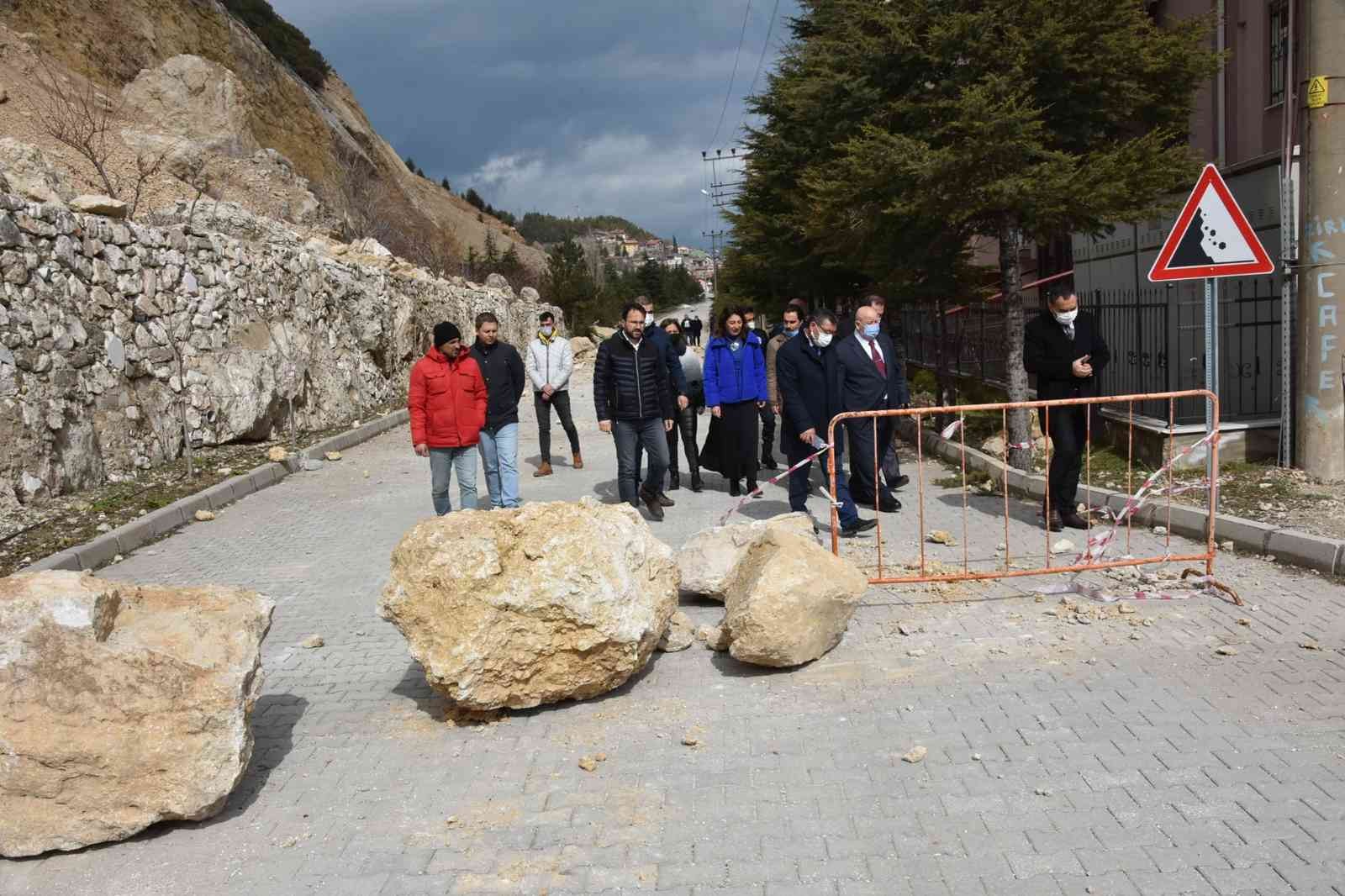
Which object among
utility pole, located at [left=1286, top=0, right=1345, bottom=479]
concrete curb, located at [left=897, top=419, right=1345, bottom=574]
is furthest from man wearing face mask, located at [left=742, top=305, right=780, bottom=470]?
utility pole, located at [left=1286, top=0, right=1345, bottom=479]

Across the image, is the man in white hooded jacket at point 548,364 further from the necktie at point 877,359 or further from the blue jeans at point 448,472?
the necktie at point 877,359

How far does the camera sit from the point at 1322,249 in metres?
9.01

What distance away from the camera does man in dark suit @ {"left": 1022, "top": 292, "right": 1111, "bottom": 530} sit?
27.1ft

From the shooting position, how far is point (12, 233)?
1030 centimetres

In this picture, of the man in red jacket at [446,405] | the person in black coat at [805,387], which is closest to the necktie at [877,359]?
the person in black coat at [805,387]

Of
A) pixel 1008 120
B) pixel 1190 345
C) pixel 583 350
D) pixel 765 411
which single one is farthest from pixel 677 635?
pixel 583 350

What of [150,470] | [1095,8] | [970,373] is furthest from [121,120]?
[1095,8]

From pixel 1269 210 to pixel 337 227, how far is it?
29.9 meters

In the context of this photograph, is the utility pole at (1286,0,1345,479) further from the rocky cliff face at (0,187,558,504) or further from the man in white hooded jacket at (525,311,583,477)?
the rocky cliff face at (0,187,558,504)

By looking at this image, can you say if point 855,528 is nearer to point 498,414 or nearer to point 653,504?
point 653,504

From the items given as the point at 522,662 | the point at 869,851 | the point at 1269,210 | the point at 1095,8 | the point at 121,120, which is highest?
the point at 121,120

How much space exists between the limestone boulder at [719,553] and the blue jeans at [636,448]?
8.40ft

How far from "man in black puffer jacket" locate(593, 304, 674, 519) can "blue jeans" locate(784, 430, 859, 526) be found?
1.22m

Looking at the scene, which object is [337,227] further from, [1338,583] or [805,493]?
[1338,583]
